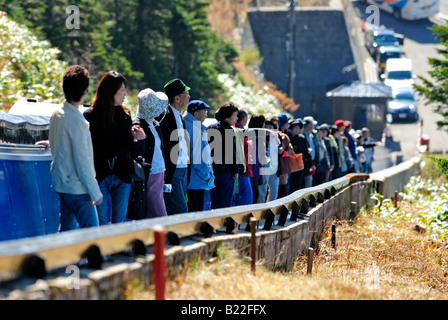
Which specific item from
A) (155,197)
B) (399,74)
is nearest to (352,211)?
(155,197)

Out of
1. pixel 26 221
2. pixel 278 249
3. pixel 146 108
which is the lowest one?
pixel 278 249

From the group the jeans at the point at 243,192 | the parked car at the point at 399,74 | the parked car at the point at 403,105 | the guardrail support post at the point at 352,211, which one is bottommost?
the parked car at the point at 403,105

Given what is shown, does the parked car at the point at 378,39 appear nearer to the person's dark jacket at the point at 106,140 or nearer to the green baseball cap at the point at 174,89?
the green baseball cap at the point at 174,89

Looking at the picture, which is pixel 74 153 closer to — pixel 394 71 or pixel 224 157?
pixel 224 157

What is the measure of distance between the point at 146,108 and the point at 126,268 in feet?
9.44

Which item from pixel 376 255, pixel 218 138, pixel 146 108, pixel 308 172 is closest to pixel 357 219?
pixel 308 172

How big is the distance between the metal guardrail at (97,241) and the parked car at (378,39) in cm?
4884

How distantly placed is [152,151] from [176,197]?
80cm

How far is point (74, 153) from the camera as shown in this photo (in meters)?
6.04

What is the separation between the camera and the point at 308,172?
49.7 ft

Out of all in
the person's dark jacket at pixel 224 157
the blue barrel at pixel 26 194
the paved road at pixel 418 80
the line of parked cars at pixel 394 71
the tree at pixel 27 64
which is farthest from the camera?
the line of parked cars at pixel 394 71

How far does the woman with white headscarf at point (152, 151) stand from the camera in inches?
302

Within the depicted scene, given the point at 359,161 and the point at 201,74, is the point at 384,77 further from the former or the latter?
the point at 359,161

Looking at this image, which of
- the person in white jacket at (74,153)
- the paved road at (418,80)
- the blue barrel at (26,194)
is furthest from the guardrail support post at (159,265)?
the paved road at (418,80)
